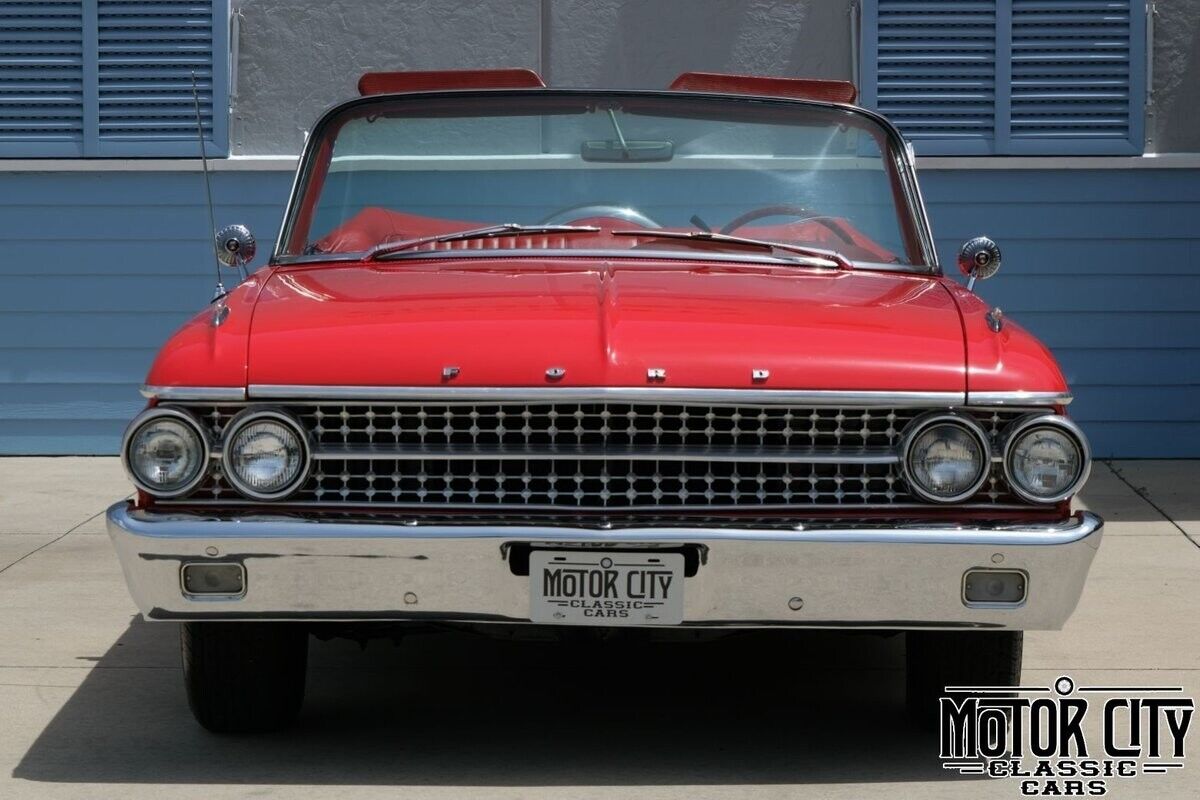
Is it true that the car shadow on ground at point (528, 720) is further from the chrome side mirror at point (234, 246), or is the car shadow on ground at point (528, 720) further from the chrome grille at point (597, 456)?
the chrome side mirror at point (234, 246)

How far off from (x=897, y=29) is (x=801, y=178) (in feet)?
16.7

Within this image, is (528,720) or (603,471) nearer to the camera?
(603,471)

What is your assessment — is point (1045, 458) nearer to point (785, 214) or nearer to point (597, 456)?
point (597, 456)

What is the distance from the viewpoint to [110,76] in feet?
33.1

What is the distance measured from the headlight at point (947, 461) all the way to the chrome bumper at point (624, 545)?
0.31 feet

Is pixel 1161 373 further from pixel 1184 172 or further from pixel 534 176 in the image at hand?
pixel 534 176

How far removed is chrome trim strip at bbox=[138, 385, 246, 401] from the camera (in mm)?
3967

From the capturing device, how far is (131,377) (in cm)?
1012

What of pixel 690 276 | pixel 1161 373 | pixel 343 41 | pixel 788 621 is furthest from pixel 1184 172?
pixel 788 621

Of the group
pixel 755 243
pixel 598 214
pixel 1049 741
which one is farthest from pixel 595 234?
pixel 1049 741

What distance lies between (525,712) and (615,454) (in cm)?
114

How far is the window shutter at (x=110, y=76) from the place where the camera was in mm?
10039

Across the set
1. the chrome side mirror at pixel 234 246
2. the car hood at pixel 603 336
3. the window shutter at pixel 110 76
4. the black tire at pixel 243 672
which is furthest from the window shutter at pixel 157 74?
the black tire at pixel 243 672

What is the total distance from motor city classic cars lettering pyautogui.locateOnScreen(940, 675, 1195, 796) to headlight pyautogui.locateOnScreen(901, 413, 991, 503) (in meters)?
0.65
